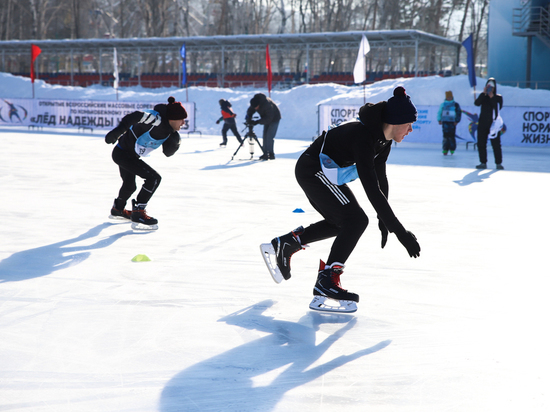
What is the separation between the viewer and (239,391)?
2.56 metres

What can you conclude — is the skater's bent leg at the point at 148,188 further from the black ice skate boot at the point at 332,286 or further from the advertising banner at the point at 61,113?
the advertising banner at the point at 61,113

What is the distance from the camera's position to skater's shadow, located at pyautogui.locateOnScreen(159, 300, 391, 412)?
97.7 inches

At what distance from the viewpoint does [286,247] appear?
12.9ft

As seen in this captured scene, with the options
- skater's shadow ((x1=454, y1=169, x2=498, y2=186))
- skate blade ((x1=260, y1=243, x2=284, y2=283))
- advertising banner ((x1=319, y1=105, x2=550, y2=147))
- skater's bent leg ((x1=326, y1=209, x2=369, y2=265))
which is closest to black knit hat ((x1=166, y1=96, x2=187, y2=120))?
skate blade ((x1=260, y1=243, x2=284, y2=283))

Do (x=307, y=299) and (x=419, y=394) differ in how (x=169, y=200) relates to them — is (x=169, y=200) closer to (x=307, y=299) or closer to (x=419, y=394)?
(x=307, y=299)

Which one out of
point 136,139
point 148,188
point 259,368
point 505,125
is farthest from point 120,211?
point 505,125

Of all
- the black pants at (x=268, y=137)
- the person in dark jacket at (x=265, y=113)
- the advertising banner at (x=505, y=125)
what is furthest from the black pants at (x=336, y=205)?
the advertising banner at (x=505, y=125)

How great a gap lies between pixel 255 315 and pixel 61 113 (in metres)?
21.7

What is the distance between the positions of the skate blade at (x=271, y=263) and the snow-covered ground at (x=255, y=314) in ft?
0.44

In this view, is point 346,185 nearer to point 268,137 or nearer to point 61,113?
point 268,137

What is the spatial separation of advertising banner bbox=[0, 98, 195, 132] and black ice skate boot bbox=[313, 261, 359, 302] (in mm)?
19753

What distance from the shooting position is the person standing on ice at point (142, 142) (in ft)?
19.3

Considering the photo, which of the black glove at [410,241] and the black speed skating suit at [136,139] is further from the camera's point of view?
the black speed skating suit at [136,139]

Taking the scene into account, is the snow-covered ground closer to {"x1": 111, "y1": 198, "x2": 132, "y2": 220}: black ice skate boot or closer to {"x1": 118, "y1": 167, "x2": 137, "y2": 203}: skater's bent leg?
{"x1": 111, "y1": 198, "x2": 132, "y2": 220}: black ice skate boot
